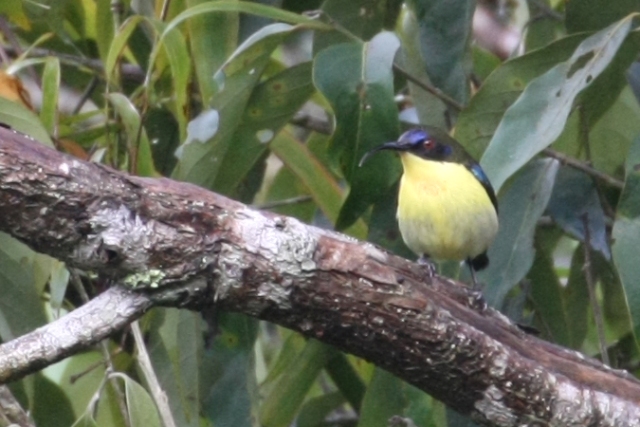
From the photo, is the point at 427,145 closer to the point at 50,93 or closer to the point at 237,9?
the point at 237,9

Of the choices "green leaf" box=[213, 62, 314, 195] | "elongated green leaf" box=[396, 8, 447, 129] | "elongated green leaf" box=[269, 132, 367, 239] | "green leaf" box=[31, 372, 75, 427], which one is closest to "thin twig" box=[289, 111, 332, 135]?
"elongated green leaf" box=[396, 8, 447, 129]

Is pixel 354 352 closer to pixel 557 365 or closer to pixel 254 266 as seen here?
pixel 254 266

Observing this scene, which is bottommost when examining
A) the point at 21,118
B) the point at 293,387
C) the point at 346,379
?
the point at 346,379

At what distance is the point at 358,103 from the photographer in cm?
336

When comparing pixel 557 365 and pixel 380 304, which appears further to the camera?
pixel 557 365

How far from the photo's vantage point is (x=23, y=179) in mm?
2250

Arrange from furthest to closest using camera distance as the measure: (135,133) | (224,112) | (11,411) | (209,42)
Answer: (209,42) → (224,112) → (135,133) → (11,411)

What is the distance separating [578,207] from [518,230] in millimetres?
334

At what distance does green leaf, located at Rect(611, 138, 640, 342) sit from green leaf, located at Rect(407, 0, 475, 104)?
0.73 metres

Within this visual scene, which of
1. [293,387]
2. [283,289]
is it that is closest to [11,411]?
[283,289]

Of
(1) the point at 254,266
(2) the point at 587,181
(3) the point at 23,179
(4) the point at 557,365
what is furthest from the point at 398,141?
(3) the point at 23,179

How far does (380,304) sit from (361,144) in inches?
35.4

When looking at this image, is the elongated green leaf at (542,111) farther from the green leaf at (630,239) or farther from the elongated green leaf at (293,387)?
the elongated green leaf at (293,387)

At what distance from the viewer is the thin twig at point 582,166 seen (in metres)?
3.69
